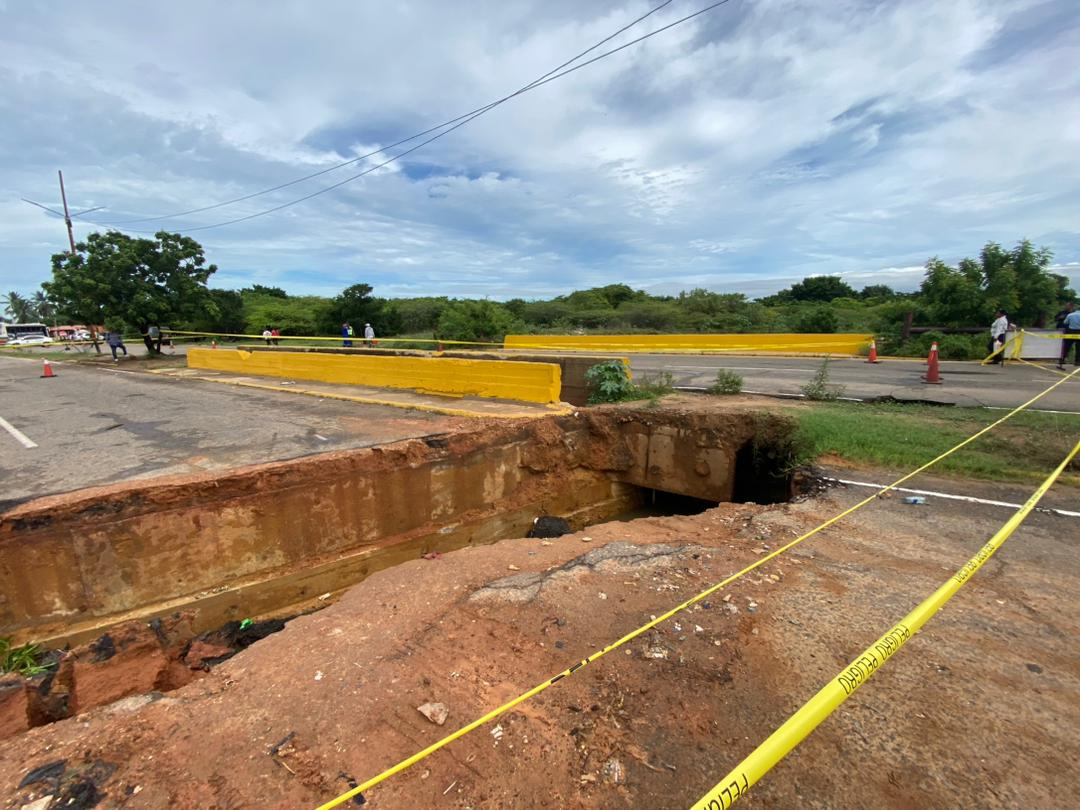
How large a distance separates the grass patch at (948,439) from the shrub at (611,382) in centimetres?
309

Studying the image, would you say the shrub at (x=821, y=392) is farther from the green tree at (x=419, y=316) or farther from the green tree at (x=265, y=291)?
the green tree at (x=265, y=291)

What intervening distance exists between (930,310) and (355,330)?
1175 inches

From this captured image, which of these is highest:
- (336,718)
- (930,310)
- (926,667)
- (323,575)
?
(930,310)

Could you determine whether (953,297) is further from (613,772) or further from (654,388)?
(613,772)

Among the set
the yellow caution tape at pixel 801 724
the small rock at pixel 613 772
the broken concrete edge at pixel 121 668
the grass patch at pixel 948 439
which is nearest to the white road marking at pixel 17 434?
the broken concrete edge at pixel 121 668

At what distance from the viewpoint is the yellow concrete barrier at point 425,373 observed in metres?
9.31

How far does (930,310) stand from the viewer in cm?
1709

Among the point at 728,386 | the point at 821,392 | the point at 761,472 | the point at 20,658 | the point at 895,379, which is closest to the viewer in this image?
the point at 20,658

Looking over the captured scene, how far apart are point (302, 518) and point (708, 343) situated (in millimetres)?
19013

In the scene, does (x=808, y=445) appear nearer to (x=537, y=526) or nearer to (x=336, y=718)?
(x=537, y=526)

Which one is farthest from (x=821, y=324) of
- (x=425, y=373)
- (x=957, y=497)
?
(x=957, y=497)

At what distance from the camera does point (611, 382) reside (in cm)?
991

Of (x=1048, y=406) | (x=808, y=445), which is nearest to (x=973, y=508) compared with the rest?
(x=808, y=445)

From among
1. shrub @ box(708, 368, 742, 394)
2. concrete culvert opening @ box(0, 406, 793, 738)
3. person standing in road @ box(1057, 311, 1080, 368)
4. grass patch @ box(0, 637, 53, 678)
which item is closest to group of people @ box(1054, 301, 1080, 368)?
person standing in road @ box(1057, 311, 1080, 368)
